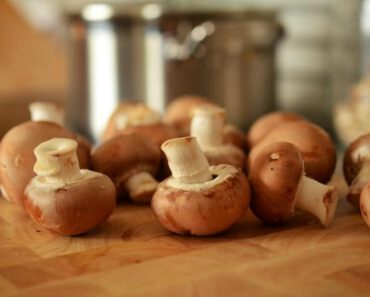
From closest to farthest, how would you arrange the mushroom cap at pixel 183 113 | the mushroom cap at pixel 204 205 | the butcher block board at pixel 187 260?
the butcher block board at pixel 187 260, the mushroom cap at pixel 204 205, the mushroom cap at pixel 183 113

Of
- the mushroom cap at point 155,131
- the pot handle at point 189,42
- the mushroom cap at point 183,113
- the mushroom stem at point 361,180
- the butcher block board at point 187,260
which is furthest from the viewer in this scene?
the pot handle at point 189,42

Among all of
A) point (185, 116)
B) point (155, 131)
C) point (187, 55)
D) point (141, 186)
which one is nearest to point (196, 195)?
point (141, 186)

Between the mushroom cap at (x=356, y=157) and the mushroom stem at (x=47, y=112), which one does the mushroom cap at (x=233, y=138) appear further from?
the mushroom stem at (x=47, y=112)

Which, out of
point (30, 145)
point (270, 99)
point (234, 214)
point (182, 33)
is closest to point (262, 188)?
point (234, 214)

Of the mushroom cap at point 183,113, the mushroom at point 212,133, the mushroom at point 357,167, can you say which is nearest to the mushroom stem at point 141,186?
the mushroom at point 212,133

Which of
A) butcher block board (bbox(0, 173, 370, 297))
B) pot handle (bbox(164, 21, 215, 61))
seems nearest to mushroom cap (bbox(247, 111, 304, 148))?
butcher block board (bbox(0, 173, 370, 297))
